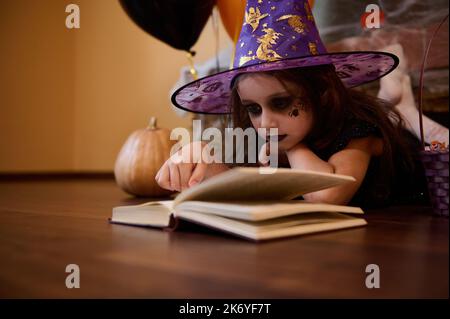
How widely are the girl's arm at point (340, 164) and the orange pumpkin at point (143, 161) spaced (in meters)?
0.50

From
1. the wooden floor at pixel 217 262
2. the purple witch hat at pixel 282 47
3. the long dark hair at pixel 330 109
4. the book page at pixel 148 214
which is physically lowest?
the wooden floor at pixel 217 262

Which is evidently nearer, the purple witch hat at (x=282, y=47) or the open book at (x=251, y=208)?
the open book at (x=251, y=208)

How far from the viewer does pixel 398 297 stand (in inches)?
13.7

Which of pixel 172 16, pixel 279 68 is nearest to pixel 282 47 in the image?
pixel 279 68

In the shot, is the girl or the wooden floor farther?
the girl

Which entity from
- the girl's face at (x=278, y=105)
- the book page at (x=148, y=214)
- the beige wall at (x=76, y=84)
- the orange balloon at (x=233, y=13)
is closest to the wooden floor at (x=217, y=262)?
the book page at (x=148, y=214)

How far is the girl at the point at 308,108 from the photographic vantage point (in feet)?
2.79

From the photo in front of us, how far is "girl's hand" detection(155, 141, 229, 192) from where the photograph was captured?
906mm

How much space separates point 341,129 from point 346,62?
0.13 meters

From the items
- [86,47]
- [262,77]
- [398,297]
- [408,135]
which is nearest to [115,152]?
[86,47]

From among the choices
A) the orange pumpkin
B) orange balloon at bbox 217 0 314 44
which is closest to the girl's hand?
the orange pumpkin

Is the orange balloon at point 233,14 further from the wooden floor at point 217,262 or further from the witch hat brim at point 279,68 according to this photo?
the wooden floor at point 217,262

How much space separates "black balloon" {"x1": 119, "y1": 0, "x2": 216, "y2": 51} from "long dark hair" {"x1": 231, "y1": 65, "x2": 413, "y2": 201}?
0.52 metres

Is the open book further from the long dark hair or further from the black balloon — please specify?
the black balloon
